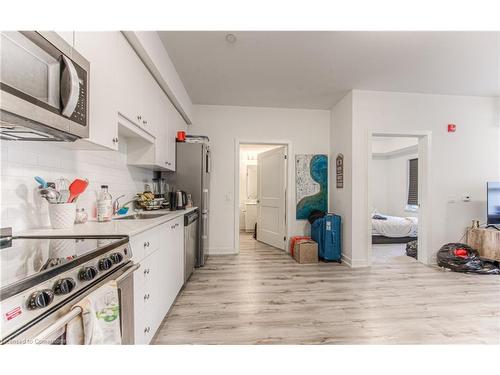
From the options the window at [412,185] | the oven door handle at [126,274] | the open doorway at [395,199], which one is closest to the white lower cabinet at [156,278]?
the oven door handle at [126,274]

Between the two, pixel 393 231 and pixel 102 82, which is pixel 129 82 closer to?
pixel 102 82

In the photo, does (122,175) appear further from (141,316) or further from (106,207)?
(141,316)

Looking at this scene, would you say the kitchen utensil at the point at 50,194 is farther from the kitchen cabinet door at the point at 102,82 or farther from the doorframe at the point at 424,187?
the doorframe at the point at 424,187

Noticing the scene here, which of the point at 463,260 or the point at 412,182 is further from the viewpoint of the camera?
the point at 412,182

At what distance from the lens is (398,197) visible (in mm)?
6199

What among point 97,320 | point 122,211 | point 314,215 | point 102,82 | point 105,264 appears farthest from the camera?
point 314,215

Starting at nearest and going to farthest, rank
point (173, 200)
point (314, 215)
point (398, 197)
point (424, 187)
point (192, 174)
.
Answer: point (173, 200) → point (192, 174) → point (424, 187) → point (314, 215) → point (398, 197)

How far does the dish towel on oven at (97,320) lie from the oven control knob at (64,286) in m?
0.07

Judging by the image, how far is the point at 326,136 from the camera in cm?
404

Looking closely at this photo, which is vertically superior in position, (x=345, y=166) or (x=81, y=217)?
(x=345, y=166)

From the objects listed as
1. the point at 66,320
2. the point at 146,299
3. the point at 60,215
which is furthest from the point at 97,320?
the point at 60,215

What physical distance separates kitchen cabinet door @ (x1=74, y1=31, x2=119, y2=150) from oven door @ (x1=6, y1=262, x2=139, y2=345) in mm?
810

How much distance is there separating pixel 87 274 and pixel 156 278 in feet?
2.88
